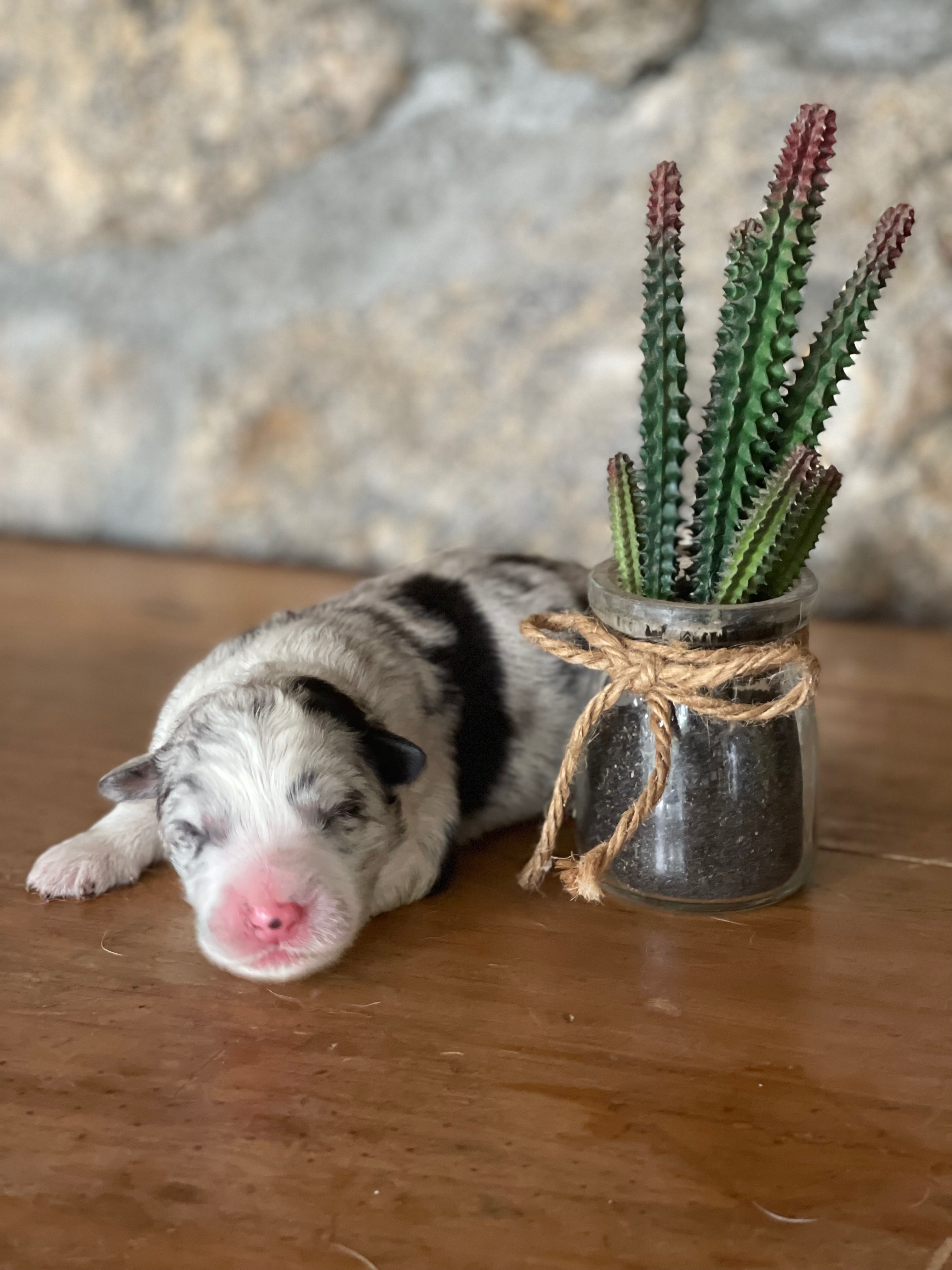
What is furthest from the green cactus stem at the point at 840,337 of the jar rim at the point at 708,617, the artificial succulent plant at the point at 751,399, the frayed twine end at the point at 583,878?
the frayed twine end at the point at 583,878

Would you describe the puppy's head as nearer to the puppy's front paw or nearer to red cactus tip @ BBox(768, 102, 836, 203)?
the puppy's front paw

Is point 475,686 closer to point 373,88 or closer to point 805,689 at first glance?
point 805,689

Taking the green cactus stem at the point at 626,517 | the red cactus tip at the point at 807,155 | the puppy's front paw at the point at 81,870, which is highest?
the red cactus tip at the point at 807,155

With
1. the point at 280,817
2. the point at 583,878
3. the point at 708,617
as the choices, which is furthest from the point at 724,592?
A: the point at 280,817

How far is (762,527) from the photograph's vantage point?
964mm

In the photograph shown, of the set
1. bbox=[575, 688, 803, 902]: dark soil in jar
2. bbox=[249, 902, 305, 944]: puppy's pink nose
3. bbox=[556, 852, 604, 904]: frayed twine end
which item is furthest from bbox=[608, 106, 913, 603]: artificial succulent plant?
bbox=[249, 902, 305, 944]: puppy's pink nose

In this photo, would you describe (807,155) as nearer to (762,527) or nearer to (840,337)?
(840,337)

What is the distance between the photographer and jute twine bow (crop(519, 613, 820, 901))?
98 cm

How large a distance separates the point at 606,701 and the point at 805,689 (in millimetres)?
154

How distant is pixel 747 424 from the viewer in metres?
0.97

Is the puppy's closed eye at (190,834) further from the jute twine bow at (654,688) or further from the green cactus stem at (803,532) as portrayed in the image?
the green cactus stem at (803,532)

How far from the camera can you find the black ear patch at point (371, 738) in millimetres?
1025

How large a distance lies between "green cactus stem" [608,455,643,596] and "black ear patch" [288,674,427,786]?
22 cm

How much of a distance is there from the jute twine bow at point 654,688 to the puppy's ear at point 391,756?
12cm
